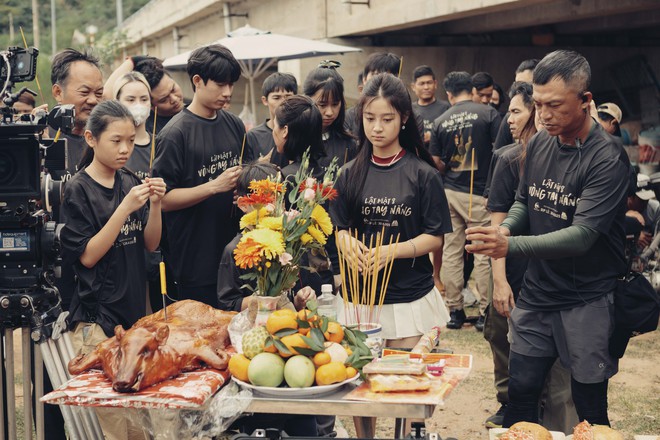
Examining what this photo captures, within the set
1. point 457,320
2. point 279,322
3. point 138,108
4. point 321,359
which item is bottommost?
point 457,320

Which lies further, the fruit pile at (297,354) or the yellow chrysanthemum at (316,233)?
the yellow chrysanthemum at (316,233)

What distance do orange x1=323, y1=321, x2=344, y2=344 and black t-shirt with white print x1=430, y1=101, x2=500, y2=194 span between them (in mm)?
4469

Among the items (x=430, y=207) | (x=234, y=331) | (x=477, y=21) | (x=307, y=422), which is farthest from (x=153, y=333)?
(x=477, y=21)

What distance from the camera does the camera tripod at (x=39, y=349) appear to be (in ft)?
11.3

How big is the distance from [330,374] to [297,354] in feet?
0.47

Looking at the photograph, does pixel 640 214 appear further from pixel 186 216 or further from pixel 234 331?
pixel 234 331

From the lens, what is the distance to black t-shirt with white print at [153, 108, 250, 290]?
4445 mm

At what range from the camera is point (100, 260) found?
384cm

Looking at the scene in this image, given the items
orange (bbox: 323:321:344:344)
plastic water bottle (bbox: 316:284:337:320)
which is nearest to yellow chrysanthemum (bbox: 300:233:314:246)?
plastic water bottle (bbox: 316:284:337:320)

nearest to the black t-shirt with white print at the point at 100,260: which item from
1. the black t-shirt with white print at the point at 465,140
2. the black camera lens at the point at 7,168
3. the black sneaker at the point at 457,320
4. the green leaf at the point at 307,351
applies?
the black camera lens at the point at 7,168

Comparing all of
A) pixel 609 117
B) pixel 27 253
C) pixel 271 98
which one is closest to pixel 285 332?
pixel 27 253

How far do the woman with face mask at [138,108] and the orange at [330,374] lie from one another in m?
2.15

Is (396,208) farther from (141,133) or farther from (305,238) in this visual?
(141,133)

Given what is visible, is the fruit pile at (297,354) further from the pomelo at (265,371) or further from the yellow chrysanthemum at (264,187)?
the yellow chrysanthemum at (264,187)
